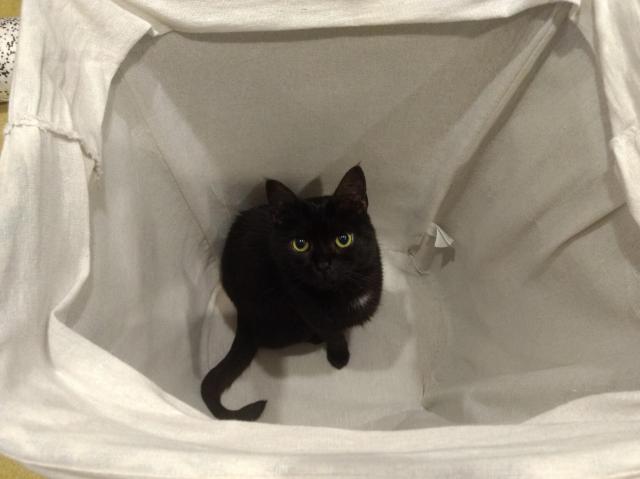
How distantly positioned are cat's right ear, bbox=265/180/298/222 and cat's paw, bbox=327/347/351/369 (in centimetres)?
32

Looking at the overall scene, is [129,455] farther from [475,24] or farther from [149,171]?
[475,24]

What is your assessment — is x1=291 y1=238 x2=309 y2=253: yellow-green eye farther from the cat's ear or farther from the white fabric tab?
the white fabric tab

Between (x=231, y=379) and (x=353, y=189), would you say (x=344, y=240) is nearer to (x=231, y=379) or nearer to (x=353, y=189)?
(x=353, y=189)

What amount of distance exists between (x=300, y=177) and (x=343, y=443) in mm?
591

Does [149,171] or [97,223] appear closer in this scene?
[97,223]

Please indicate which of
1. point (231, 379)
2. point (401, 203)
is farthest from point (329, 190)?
point (231, 379)

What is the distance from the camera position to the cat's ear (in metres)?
0.73

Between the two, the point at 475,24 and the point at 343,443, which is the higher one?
the point at 475,24

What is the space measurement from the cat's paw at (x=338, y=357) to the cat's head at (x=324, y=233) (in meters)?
0.21

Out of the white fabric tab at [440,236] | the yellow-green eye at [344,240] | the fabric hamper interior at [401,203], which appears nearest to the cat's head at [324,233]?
the yellow-green eye at [344,240]

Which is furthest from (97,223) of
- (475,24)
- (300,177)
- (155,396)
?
(475,24)

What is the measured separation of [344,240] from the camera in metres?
0.75

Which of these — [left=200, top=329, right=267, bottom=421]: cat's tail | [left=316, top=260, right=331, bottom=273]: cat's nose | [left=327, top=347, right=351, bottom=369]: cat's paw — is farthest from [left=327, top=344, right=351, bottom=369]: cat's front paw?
[left=316, top=260, right=331, bottom=273]: cat's nose

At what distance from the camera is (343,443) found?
0.43 metres
